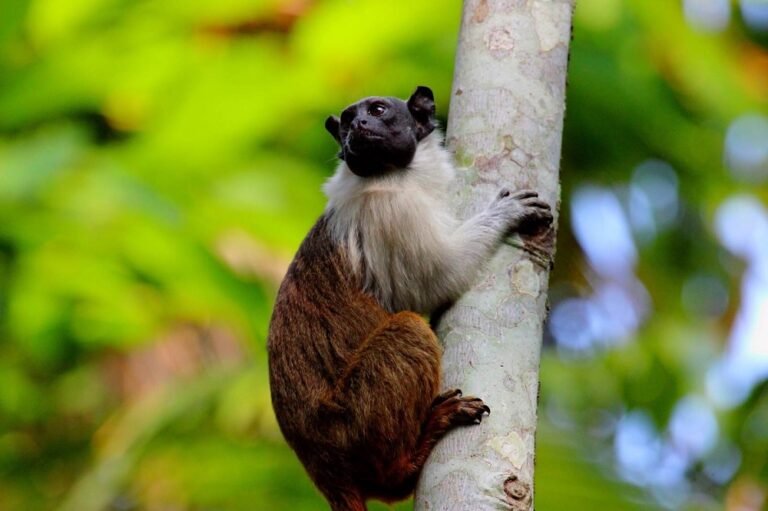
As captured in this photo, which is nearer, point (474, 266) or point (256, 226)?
point (474, 266)

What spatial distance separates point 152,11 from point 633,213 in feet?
16.0

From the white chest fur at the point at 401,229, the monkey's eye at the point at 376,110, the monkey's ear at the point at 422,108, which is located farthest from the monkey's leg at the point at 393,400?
the monkey's ear at the point at 422,108

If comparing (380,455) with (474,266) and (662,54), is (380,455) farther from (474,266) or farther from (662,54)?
(662,54)

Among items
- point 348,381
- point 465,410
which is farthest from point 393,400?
point 465,410

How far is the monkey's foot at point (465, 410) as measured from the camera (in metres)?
3.41

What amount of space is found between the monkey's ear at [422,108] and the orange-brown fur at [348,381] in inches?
30.2

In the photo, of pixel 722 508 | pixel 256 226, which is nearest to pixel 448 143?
pixel 256 226

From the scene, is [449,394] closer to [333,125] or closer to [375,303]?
[375,303]

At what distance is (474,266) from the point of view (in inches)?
159

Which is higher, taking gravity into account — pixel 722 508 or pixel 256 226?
pixel 256 226

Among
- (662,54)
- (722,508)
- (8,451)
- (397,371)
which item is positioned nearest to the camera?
(397,371)

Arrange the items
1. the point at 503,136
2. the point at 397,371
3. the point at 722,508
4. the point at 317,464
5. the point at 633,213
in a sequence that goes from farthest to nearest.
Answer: the point at 633,213, the point at 722,508, the point at 317,464, the point at 397,371, the point at 503,136

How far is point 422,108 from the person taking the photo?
5.39 metres

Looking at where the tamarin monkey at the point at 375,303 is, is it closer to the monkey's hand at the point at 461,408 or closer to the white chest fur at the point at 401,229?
the white chest fur at the point at 401,229
